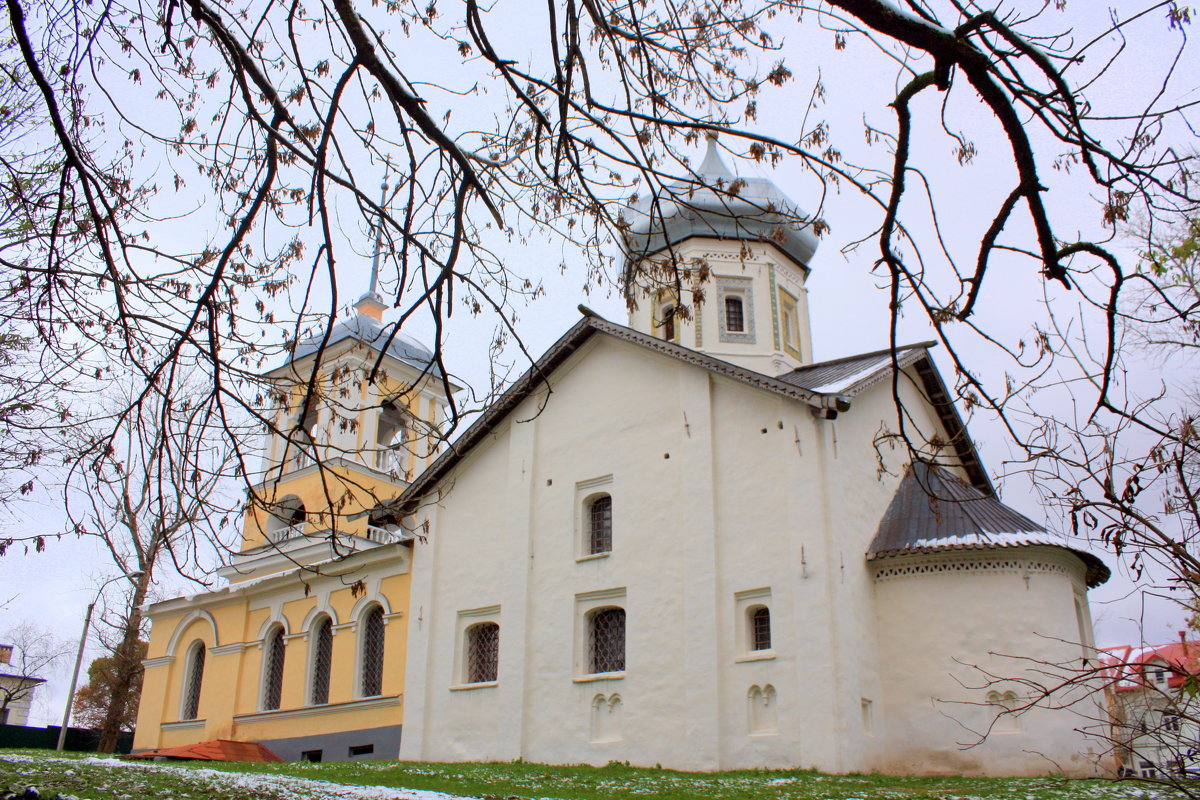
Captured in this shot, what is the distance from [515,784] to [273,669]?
11.0 meters

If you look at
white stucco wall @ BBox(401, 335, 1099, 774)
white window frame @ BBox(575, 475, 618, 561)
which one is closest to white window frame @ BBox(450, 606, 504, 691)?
white stucco wall @ BBox(401, 335, 1099, 774)

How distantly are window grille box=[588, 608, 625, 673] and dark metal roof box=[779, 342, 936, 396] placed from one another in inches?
187

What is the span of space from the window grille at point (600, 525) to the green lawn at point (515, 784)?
12.4 ft

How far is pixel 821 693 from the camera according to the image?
45.1 ft

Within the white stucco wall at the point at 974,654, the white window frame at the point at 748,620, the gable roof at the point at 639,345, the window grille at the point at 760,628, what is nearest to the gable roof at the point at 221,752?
the gable roof at the point at 639,345

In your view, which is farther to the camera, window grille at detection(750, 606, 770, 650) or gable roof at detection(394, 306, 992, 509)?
gable roof at detection(394, 306, 992, 509)

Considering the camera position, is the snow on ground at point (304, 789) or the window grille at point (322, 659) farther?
the window grille at point (322, 659)

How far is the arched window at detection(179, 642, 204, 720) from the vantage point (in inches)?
904

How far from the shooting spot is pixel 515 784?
12430 millimetres

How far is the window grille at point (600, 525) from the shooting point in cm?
1746

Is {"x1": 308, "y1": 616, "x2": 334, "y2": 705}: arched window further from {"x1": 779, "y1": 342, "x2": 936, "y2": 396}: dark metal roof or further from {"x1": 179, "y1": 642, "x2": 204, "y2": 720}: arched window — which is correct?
A: {"x1": 779, "y1": 342, "x2": 936, "y2": 396}: dark metal roof

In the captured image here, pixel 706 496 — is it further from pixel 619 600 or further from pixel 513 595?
pixel 513 595

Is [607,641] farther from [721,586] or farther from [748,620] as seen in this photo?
[748,620]

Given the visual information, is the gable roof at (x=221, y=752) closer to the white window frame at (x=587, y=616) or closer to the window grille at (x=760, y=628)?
the white window frame at (x=587, y=616)
